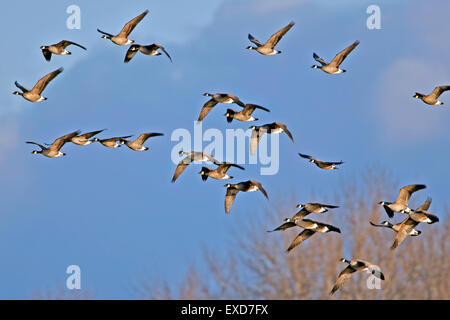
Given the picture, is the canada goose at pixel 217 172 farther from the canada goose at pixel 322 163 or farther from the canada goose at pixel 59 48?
the canada goose at pixel 59 48

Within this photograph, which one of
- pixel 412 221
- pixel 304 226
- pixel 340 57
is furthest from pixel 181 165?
pixel 412 221

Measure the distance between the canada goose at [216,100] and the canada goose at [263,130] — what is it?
2.25ft

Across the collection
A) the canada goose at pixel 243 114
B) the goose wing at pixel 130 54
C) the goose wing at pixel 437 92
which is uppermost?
the goose wing at pixel 130 54

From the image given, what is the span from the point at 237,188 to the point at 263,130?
1.93m

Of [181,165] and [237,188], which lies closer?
[237,188]

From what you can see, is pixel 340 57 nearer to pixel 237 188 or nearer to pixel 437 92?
pixel 437 92

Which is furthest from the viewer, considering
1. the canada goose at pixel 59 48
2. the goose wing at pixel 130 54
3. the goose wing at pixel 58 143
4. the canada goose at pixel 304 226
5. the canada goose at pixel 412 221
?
the goose wing at pixel 130 54

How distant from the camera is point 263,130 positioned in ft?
70.5

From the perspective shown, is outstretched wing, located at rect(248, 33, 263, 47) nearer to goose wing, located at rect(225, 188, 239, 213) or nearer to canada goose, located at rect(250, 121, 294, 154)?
canada goose, located at rect(250, 121, 294, 154)

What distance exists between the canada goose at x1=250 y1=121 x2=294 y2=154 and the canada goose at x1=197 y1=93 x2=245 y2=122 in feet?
2.25

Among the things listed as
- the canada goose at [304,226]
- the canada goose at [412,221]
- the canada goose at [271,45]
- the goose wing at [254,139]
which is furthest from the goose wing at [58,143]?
the canada goose at [412,221]

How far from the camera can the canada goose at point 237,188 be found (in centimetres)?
1870
